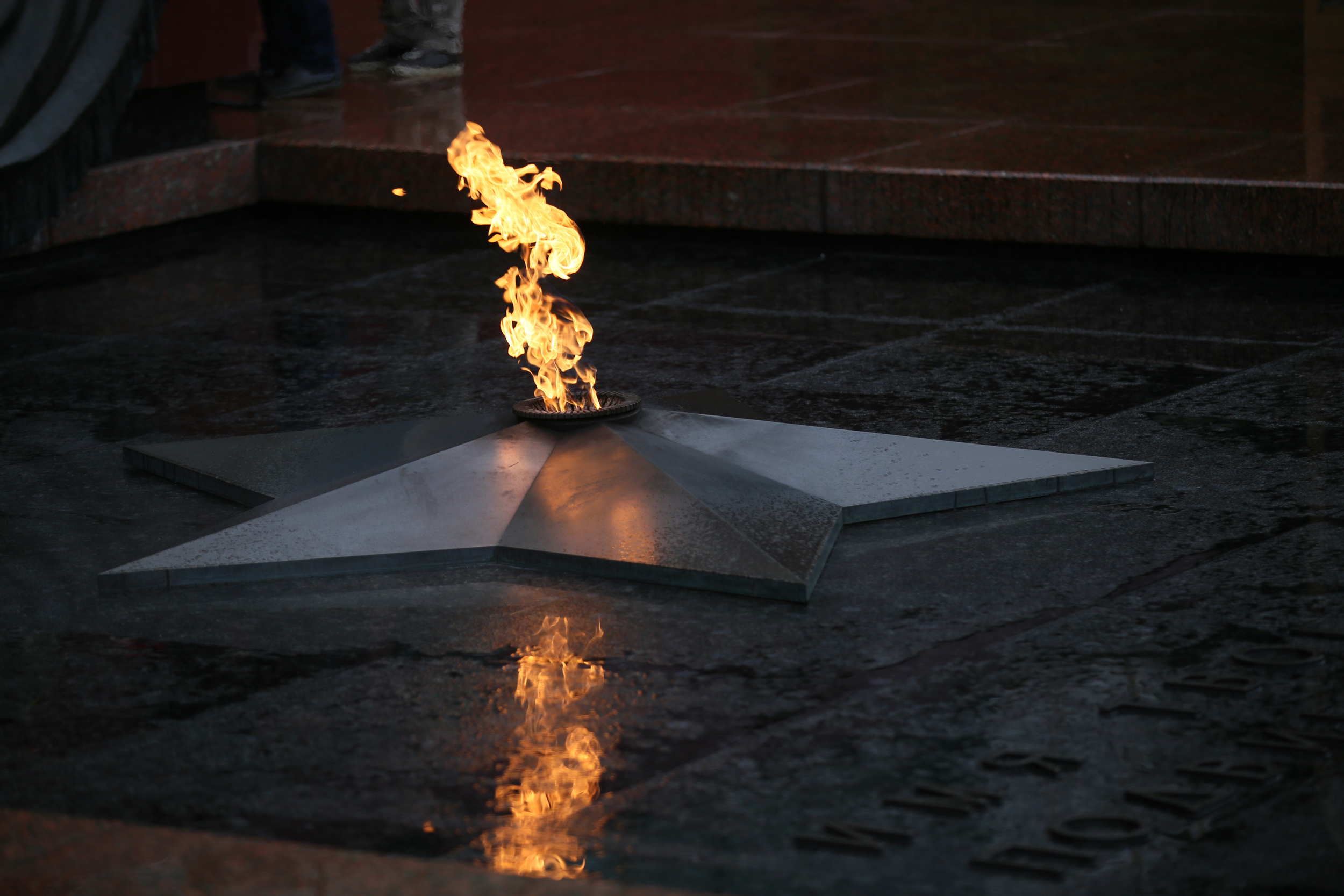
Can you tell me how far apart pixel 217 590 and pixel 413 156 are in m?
4.41

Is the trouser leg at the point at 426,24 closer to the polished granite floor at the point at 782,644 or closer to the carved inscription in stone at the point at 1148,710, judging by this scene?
the polished granite floor at the point at 782,644

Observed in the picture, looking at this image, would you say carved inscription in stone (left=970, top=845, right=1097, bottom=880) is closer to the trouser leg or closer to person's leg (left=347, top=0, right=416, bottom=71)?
the trouser leg

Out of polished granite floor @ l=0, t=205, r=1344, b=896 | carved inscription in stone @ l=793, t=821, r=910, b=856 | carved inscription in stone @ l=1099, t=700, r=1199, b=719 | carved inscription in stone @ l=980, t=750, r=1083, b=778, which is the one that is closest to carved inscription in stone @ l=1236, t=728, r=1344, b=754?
polished granite floor @ l=0, t=205, r=1344, b=896

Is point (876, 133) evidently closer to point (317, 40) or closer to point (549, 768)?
point (317, 40)

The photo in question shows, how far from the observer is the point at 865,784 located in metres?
2.89

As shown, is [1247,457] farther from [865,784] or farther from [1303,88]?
[1303,88]

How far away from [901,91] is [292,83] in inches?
114

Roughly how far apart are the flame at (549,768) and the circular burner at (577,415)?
33.0 inches

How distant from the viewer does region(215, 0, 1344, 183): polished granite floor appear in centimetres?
760

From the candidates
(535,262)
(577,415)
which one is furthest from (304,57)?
(577,415)

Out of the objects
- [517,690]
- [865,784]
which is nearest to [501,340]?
[517,690]

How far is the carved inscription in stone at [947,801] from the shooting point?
110 inches

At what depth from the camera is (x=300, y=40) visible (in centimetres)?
960

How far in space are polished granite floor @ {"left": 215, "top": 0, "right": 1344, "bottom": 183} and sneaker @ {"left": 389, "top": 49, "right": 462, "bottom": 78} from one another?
0.44 feet
